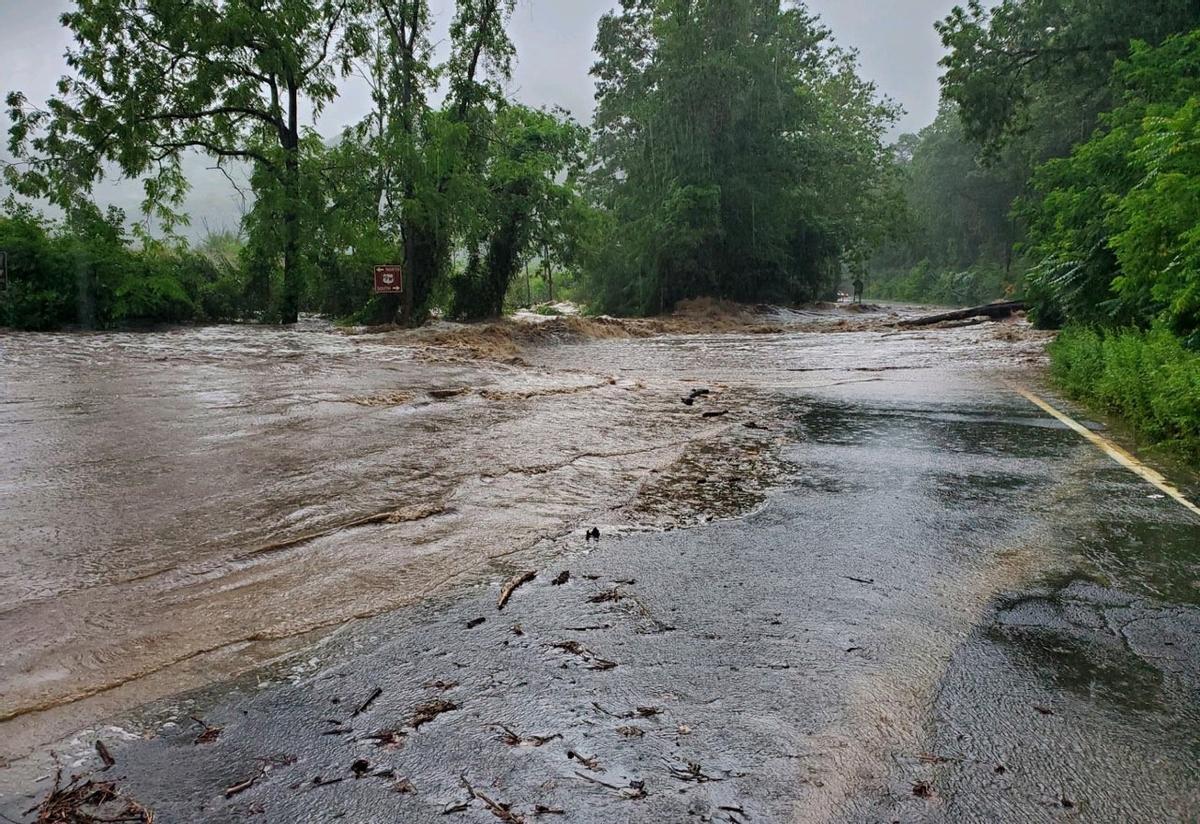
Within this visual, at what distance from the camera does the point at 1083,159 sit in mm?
17672

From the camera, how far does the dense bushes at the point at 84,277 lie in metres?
23.0

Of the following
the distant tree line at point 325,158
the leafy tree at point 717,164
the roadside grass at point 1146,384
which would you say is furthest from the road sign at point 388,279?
the roadside grass at point 1146,384

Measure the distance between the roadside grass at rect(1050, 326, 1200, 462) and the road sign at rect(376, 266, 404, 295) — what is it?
1893cm

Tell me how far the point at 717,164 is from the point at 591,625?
42.4 m

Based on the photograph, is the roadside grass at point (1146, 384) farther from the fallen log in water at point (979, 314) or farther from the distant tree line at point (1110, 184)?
the fallen log in water at point (979, 314)

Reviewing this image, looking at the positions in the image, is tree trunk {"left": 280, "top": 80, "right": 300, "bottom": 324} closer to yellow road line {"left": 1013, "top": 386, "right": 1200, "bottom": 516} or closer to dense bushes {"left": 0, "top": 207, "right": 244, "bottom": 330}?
dense bushes {"left": 0, "top": 207, "right": 244, "bottom": 330}

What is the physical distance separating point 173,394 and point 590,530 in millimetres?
8014

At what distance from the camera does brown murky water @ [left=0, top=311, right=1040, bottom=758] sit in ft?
12.5

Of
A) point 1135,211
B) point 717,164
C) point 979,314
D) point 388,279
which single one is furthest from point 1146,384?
point 717,164

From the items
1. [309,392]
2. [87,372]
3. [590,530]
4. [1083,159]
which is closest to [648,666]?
[590,530]

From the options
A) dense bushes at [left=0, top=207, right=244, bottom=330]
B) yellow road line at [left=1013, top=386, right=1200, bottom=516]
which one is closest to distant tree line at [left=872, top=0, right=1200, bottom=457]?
yellow road line at [left=1013, top=386, right=1200, bottom=516]

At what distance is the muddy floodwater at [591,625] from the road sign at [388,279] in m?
17.7

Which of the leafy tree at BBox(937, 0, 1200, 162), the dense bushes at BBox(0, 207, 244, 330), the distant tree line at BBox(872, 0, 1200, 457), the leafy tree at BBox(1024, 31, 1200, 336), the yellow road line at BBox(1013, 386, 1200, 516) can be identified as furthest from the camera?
the leafy tree at BBox(937, 0, 1200, 162)

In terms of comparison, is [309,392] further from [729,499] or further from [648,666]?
[648,666]
